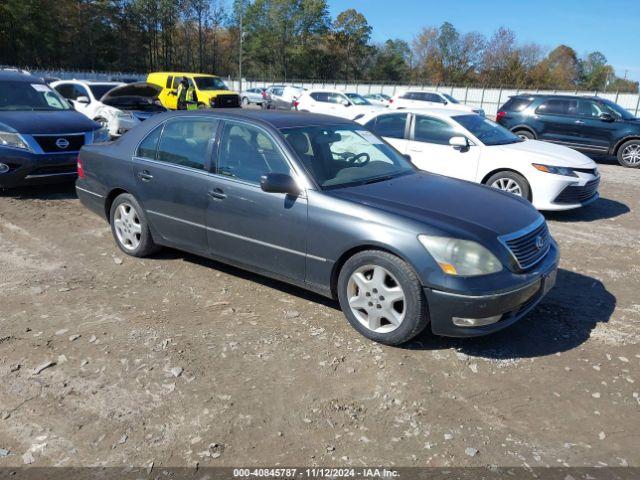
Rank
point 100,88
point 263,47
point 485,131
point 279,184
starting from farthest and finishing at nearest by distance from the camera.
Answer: point 263,47 → point 100,88 → point 485,131 → point 279,184

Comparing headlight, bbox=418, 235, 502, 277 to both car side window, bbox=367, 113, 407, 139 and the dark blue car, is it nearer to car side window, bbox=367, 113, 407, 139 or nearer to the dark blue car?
car side window, bbox=367, 113, 407, 139

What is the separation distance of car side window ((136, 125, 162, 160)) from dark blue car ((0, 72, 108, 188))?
337 cm

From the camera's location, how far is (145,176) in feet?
16.9

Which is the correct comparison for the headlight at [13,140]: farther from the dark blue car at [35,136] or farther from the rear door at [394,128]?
the rear door at [394,128]

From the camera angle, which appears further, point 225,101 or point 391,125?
point 225,101

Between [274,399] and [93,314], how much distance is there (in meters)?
1.93

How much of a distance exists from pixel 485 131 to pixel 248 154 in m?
5.24

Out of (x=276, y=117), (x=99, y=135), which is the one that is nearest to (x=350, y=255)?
(x=276, y=117)

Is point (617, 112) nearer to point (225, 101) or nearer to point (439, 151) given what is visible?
point (439, 151)

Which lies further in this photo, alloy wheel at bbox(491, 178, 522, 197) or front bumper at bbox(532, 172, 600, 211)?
alloy wheel at bbox(491, 178, 522, 197)

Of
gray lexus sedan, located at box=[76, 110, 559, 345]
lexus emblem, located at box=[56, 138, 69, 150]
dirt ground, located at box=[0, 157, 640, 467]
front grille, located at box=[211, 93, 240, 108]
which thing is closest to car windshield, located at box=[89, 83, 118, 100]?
lexus emblem, located at box=[56, 138, 69, 150]

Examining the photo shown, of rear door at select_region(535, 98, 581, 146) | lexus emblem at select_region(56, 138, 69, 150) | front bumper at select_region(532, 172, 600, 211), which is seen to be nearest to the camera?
front bumper at select_region(532, 172, 600, 211)

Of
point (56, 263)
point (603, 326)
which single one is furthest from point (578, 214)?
point (56, 263)

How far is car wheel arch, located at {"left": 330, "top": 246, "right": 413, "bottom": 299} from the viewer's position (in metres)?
3.66
